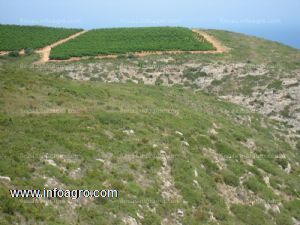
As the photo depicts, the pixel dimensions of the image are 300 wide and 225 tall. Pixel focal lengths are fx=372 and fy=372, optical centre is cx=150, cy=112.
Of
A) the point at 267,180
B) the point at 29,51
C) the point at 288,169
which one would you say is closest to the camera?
the point at 267,180

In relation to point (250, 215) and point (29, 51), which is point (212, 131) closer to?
point (250, 215)

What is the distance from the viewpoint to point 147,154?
86.7ft

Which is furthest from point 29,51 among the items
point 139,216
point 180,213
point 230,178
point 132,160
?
point 139,216

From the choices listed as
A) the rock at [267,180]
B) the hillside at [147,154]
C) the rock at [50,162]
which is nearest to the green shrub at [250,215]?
the hillside at [147,154]

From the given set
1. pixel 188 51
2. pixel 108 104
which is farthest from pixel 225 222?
pixel 188 51

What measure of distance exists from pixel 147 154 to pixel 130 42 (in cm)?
5615

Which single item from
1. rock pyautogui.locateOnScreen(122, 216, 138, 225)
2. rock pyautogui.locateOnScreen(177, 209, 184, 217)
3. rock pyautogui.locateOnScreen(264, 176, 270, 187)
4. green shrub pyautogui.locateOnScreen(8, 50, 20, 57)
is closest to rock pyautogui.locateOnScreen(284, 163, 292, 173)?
rock pyautogui.locateOnScreen(264, 176, 270, 187)

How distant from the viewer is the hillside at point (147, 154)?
19953 millimetres

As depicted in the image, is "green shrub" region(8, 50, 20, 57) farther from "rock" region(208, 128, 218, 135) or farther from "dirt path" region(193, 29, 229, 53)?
"rock" region(208, 128, 218, 135)

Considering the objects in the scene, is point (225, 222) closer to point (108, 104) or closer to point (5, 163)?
point (5, 163)

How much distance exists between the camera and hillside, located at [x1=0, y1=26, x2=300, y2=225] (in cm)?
1995

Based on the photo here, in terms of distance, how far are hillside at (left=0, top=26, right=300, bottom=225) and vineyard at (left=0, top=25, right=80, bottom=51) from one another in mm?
36699

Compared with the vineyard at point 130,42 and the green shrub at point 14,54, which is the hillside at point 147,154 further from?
the green shrub at point 14,54

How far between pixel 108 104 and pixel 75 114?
5.84 metres
